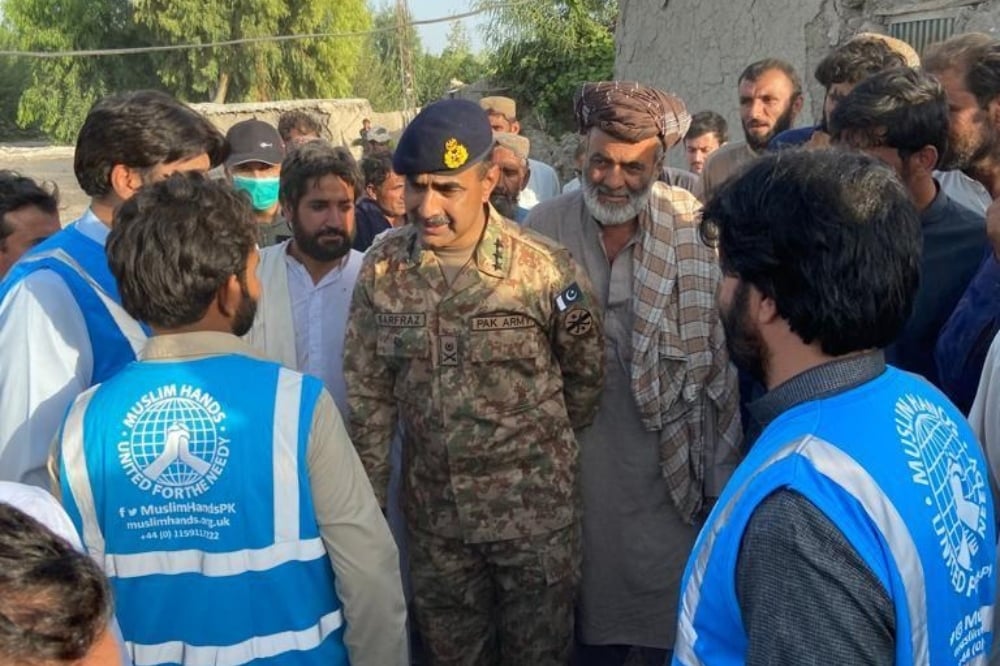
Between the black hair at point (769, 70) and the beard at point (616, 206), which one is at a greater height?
the black hair at point (769, 70)

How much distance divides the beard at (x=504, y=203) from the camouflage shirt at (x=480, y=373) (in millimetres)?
1533

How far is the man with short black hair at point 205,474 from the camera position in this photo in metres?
1.84

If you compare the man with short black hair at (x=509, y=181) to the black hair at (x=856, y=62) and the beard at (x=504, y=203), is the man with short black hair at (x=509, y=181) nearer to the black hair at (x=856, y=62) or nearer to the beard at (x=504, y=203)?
the beard at (x=504, y=203)

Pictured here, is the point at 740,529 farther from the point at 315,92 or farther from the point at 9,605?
the point at 315,92

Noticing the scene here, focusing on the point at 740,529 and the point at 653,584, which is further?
the point at 653,584

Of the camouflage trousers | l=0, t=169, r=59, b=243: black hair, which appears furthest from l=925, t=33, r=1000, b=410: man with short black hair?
l=0, t=169, r=59, b=243: black hair

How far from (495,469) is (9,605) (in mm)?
2006

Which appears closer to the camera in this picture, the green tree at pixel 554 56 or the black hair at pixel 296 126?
the black hair at pixel 296 126

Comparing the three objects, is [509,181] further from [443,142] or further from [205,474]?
[205,474]

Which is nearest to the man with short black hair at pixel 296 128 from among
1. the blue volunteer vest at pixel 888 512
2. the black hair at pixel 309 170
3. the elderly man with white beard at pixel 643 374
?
the black hair at pixel 309 170

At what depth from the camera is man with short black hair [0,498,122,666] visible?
92cm

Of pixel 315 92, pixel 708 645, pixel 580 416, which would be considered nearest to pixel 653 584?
pixel 580 416

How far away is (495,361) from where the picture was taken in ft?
9.35

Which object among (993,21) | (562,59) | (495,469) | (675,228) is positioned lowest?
(495,469)
